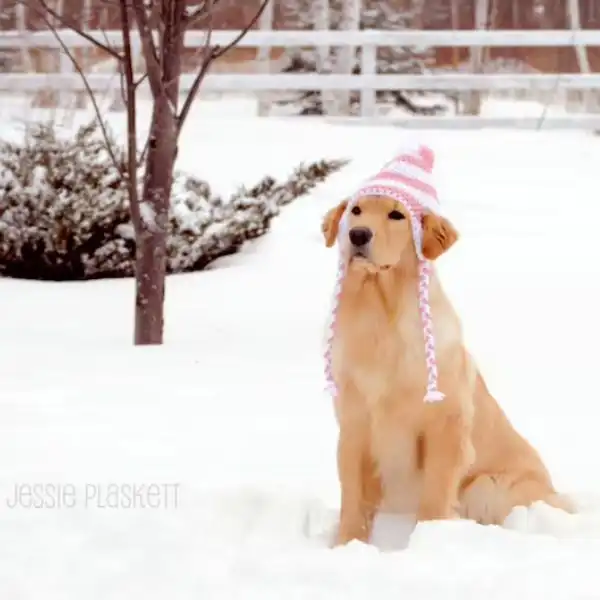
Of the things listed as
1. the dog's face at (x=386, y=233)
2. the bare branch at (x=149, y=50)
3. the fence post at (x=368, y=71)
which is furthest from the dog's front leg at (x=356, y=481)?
the fence post at (x=368, y=71)

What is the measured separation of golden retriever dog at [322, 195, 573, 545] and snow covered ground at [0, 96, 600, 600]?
9 cm

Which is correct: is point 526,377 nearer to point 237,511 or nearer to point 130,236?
point 237,511

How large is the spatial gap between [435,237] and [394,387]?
0.36 m

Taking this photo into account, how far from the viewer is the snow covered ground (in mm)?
2453

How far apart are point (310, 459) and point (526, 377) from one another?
1697 millimetres

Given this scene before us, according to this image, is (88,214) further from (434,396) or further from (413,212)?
(434,396)

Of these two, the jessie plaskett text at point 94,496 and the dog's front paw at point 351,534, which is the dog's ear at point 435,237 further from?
the jessie plaskett text at point 94,496

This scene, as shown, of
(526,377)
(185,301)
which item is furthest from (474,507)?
(185,301)

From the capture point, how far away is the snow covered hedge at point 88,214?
24.9 ft

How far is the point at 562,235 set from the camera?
850 cm

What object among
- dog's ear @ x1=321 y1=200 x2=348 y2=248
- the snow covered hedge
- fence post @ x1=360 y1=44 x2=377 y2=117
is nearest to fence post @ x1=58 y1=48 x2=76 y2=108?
fence post @ x1=360 y1=44 x2=377 y2=117

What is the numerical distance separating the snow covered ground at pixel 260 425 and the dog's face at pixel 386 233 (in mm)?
629

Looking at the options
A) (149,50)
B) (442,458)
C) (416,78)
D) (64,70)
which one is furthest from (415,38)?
(442,458)

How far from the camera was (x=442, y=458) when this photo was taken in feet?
8.63
